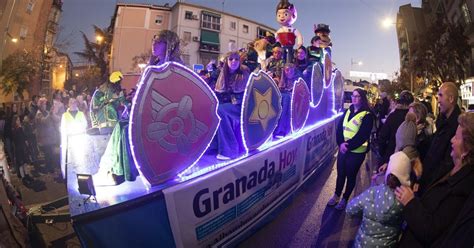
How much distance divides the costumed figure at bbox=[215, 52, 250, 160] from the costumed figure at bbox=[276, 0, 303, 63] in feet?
10.0

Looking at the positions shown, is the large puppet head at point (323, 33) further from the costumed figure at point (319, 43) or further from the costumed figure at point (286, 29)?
the costumed figure at point (286, 29)

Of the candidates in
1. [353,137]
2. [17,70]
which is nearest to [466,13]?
[353,137]

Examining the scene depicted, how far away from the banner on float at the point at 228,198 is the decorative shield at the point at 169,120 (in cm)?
28

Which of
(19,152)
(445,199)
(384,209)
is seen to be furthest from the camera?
(19,152)

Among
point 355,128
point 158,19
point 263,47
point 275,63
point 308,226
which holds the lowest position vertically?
point 308,226

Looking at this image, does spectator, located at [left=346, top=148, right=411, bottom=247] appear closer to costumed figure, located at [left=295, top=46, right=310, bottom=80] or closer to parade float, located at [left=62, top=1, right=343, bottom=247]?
parade float, located at [left=62, top=1, right=343, bottom=247]

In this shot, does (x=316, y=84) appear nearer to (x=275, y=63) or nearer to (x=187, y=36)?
(x=275, y=63)

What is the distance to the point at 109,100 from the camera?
4691 mm

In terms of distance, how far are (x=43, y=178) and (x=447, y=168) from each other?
736 centimetres

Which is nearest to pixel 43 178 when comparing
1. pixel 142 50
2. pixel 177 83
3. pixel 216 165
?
pixel 142 50

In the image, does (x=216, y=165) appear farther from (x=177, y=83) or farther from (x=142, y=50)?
(x=142, y=50)

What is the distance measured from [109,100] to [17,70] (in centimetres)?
220

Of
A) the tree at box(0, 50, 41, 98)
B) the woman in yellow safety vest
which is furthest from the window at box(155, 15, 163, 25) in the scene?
the woman in yellow safety vest

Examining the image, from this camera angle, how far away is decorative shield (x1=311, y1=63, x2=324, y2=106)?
6.66 metres
